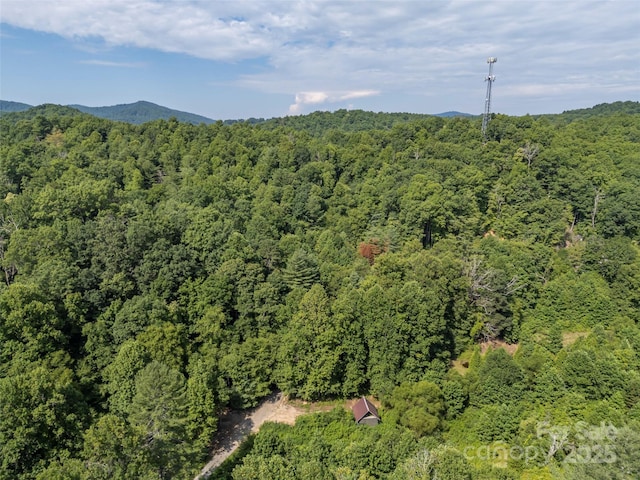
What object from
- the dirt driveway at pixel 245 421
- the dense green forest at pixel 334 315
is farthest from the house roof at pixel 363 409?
the dirt driveway at pixel 245 421

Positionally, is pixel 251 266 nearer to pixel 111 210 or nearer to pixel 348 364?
pixel 348 364

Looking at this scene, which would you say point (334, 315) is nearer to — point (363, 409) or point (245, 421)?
point (363, 409)

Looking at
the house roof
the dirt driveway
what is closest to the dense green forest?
the house roof

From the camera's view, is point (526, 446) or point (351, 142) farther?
point (351, 142)

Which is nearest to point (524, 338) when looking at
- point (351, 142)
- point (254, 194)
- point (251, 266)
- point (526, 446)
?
point (526, 446)

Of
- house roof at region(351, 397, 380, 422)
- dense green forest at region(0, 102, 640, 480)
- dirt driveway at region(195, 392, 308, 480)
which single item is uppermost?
dense green forest at region(0, 102, 640, 480)

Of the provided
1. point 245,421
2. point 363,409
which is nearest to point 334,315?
point 363,409

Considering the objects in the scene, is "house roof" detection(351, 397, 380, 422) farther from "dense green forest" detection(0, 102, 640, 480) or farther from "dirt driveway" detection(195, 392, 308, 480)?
"dirt driveway" detection(195, 392, 308, 480)
